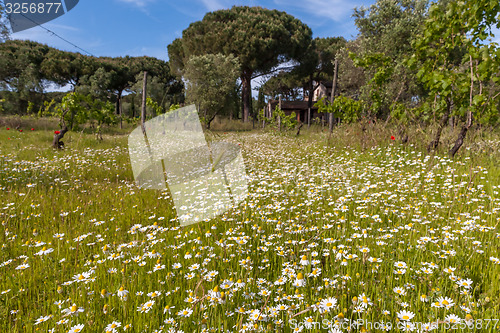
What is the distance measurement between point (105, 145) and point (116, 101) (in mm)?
50704

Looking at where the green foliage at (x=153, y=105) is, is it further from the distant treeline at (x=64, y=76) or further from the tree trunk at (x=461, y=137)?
the tree trunk at (x=461, y=137)

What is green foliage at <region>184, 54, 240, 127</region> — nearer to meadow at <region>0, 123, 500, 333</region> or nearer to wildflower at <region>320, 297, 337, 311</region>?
meadow at <region>0, 123, 500, 333</region>

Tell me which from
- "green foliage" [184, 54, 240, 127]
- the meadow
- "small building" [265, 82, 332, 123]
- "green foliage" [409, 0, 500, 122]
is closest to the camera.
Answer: the meadow

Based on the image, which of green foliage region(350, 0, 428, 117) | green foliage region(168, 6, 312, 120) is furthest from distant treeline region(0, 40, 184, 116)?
green foliage region(350, 0, 428, 117)

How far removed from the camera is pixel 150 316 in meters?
1.95

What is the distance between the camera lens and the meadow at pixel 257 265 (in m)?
1.79

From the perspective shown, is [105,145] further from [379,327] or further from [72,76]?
[72,76]

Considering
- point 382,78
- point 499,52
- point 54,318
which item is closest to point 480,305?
point 54,318

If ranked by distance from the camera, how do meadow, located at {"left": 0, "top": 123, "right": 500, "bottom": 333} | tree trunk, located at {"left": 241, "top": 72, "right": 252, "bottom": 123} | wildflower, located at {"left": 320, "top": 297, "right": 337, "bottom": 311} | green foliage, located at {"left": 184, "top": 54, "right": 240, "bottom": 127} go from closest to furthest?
1. wildflower, located at {"left": 320, "top": 297, "right": 337, "bottom": 311}
2. meadow, located at {"left": 0, "top": 123, "right": 500, "bottom": 333}
3. green foliage, located at {"left": 184, "top": 54, "right": 240, "bottom": 127}
4. tree trunk, located at {"left": 241, "top": 72, "right": 252, "bottom": 123}

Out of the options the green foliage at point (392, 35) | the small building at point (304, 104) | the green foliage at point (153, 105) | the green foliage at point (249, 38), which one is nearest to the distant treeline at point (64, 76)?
the green foliage at point (249, 38)

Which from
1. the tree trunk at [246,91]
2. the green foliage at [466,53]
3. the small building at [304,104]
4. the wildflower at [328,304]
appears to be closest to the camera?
the wildflower at [328,304]

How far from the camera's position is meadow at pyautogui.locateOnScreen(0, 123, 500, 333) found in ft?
5.88

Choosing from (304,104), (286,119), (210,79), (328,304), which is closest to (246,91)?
(210,79)

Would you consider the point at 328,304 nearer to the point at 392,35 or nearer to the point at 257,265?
the point at 257,265
